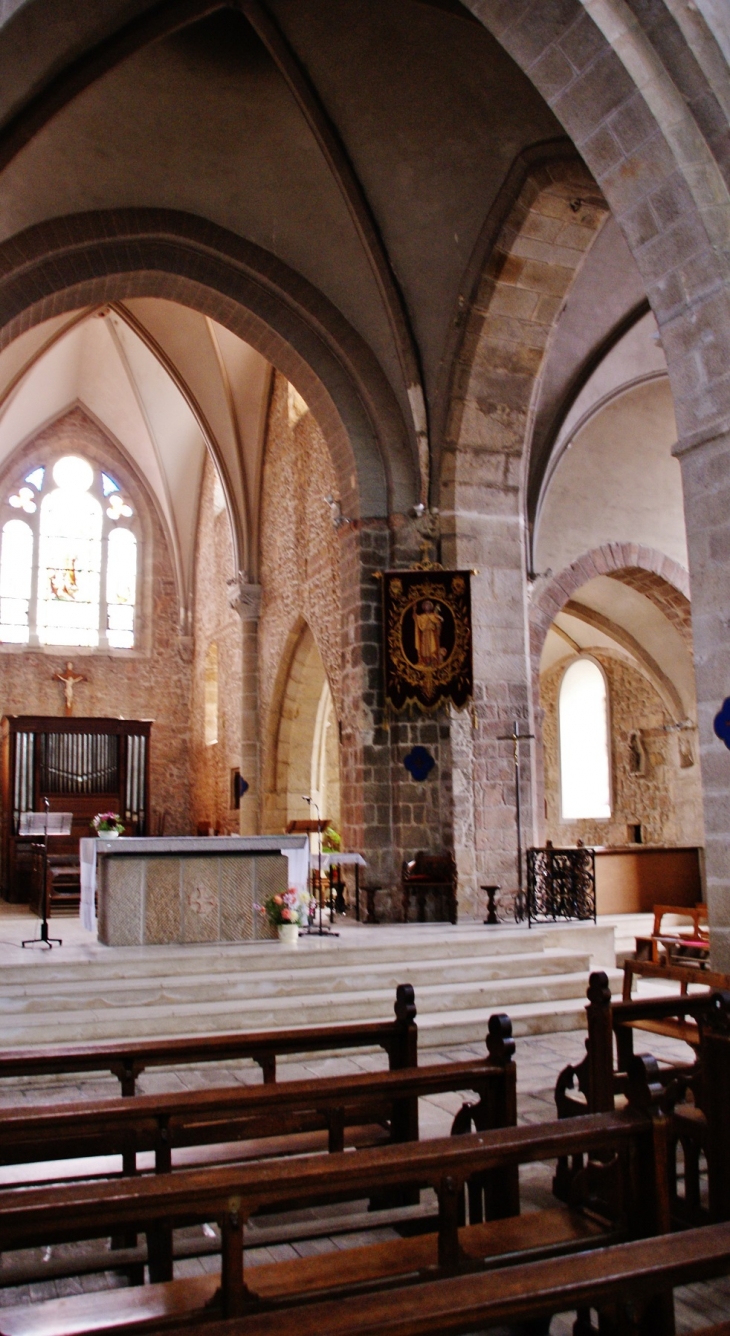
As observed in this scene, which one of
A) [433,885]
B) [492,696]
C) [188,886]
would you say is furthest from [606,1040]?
[492,696]

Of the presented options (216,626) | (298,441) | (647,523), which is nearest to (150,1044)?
(298,441)

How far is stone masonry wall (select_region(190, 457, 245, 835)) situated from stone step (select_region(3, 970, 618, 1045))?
29.6 ft

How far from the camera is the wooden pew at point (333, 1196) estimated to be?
229 cm

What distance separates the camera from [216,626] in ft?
62.0

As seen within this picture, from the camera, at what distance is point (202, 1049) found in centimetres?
371

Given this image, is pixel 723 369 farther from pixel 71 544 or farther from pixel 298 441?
pixel 71 544

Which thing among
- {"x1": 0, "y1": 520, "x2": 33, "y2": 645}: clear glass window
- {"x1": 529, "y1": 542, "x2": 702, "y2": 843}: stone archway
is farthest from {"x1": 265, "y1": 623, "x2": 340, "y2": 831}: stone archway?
{"x1": 0, "y1": 520, "x2": 33, "y2": 645}: clear glass window

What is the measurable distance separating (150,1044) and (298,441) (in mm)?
11645

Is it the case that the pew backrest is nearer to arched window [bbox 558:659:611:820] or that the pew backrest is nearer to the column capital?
the column capital

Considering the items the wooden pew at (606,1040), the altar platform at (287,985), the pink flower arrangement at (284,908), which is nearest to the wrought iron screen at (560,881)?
the altar platform at (287,985)

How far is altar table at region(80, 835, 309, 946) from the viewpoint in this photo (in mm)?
8531

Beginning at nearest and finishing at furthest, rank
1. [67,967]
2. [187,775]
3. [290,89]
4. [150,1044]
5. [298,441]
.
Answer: [150,1044] < [67,967] < [290,89] < [298,441] < [187,775]

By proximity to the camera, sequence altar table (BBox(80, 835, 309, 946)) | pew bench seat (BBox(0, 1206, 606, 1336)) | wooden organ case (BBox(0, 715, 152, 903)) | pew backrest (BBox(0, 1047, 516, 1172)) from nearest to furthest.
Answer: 1. pew bench seat (BBox(0, 1206, 606, 1336))
2. pew backrest (BBox(0, 1047, 516, 1172))
3. altar table (BBox(80, 835, 309, 946))
4. wooden organ case (BBox(0, 715, 152, 903))

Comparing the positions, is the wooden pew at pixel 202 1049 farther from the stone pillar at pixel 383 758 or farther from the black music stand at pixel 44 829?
the stone pillar at pixel 383 758
